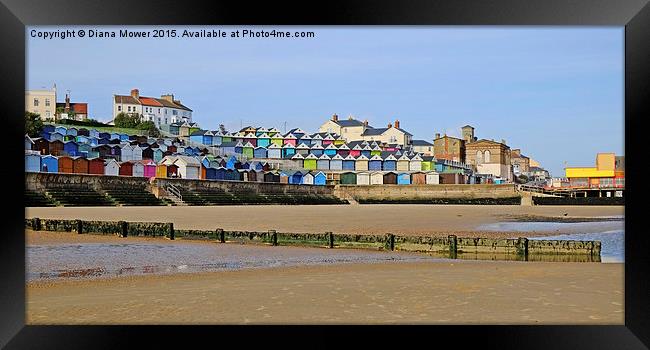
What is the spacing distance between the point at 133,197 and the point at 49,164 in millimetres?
4910

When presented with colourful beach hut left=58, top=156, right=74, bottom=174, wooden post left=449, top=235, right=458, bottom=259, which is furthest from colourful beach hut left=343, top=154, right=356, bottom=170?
wooden post left=449, top=235, right=458, bottom=259

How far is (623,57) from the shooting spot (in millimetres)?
5336

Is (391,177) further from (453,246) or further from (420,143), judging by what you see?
(453,246)

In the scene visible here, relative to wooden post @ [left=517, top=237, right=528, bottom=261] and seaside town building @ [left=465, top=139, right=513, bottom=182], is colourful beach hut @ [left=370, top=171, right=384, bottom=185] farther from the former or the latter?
wooden post @ [left=517, top=237, right=528, bottom=261]

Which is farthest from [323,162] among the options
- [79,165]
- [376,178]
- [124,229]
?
[124,229]

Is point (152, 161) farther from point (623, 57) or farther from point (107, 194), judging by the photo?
point (623, 57)

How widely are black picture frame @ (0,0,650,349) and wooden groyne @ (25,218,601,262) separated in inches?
280

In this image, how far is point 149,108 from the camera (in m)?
56.3

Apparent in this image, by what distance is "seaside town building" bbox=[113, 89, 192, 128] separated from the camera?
54928 millimetres

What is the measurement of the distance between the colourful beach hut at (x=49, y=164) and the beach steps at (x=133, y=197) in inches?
147

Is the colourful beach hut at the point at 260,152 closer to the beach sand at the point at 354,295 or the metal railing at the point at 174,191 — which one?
the metal railing at the point at 174,191

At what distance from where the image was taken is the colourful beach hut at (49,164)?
105 ft

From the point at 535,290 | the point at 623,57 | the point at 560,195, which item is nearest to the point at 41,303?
the point at 535,290
